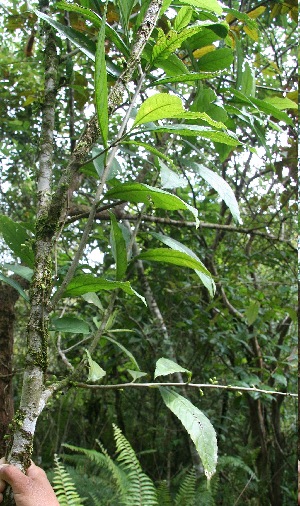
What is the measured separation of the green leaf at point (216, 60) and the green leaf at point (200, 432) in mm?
619

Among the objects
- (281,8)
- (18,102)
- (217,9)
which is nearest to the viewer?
(217,9)

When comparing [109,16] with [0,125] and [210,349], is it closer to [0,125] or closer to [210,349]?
[0,125]

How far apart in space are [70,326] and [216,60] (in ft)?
1.85

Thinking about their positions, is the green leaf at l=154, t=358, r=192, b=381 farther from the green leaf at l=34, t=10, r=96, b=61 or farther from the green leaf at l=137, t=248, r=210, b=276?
the green leaf at l=34, t=10, r=96, b=61

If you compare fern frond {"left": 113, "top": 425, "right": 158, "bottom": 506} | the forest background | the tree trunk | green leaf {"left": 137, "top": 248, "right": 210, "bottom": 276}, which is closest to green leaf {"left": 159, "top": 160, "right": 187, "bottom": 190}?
the forest background

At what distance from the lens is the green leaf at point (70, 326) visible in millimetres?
723

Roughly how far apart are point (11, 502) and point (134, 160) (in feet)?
6.03

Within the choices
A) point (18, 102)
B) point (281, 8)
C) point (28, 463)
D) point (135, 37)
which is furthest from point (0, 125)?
point (28, 463)

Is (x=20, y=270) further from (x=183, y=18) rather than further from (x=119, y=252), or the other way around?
(x=183, y=18)

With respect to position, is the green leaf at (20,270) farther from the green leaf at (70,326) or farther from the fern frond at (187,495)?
the fern frond at (187,495)

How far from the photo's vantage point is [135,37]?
0.72 meters

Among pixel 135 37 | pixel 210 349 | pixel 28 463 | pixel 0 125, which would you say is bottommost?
pixel 28 463

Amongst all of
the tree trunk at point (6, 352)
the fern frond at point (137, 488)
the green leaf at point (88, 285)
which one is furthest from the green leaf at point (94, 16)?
the fern frond at point (137, 488)

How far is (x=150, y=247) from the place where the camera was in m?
2.18
